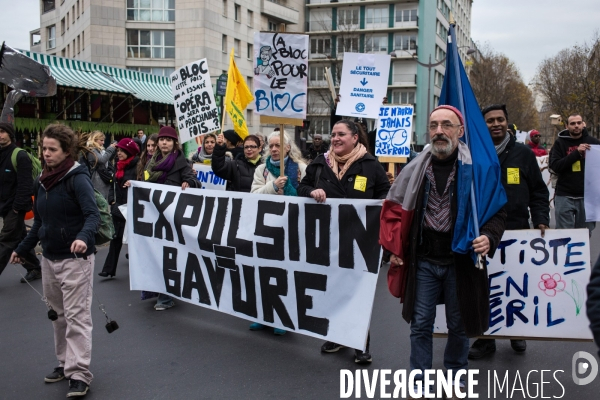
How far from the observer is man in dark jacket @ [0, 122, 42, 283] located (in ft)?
23.4

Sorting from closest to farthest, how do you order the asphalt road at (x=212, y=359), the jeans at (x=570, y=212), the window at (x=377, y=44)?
1. the asphalt road at (x=212, y=359)
2. the jeans at (x=570, y=212)
3. the window at (x=377, y=44)

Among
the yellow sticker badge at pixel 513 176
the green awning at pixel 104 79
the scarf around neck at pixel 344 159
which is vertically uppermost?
the green awning at pixel 104 79

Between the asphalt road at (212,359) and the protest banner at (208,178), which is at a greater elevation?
the protest banner at (208,178)

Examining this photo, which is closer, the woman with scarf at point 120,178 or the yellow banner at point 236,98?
the woman with scarf at point 120,178

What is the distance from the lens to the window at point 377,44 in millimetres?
62688

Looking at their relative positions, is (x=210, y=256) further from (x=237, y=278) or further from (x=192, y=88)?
(x=192, y=88)

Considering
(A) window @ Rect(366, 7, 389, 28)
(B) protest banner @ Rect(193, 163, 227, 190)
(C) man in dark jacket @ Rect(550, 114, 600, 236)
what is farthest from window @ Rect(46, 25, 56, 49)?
(C) man in dark jacket @ Rect(550, 114, 600, 236)

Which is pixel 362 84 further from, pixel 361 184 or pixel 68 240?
pixel 68 240

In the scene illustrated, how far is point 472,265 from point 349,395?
126 centimetres

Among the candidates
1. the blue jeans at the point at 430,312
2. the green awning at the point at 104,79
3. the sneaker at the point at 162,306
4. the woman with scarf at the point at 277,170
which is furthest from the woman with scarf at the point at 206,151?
the green awning at the point at 104,79

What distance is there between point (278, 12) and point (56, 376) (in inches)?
2047

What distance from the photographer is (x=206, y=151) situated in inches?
391

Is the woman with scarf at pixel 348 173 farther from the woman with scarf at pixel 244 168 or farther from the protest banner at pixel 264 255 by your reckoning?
the woman with scarf at pixel 244 168

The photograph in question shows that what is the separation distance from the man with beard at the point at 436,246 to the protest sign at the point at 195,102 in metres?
5.20
